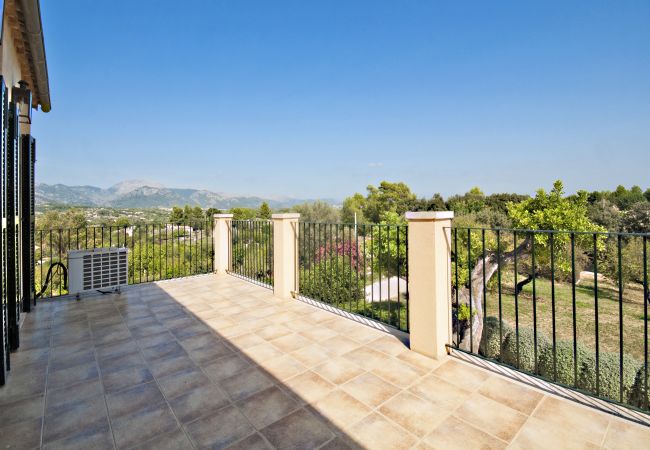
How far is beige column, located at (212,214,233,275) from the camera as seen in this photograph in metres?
6.45

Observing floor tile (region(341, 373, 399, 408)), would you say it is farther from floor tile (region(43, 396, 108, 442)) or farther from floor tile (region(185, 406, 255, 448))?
floor tile (region(43, 396, 108, 442))

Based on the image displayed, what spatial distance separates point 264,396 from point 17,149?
12.7ft

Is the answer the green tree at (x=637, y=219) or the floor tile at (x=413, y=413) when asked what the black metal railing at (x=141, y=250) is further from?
the green tree at (x=637, y=219)

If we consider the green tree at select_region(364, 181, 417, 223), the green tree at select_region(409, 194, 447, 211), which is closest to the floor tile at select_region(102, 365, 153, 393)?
the green tree at select_region(409, 194, 447, 211)

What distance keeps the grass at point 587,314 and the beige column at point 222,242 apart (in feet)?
33.1

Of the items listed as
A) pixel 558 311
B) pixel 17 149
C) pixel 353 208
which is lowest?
pixel 558 311

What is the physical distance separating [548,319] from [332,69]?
17567mm

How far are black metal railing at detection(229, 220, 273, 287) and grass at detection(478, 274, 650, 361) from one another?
9529 millimetres

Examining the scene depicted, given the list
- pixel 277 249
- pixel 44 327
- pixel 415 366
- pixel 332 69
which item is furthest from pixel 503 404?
pixel 332 69

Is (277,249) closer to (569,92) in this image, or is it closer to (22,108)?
(22,108)

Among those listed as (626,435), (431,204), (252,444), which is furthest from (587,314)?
(252,444)

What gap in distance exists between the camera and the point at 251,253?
6305mm

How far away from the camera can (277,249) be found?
15.7ft

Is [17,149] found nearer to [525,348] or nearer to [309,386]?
[309,386]
